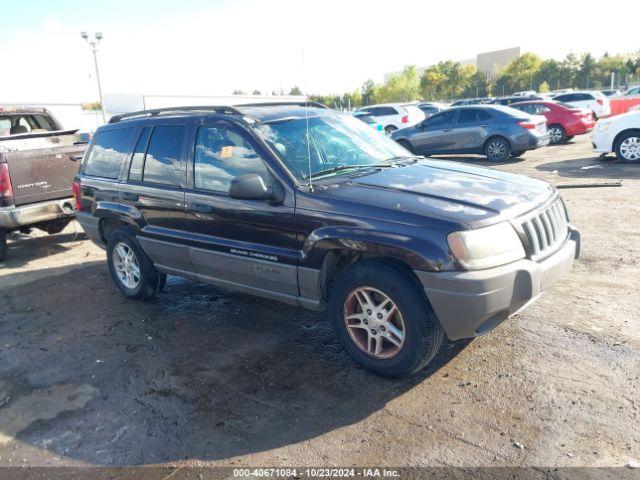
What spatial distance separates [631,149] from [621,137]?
36 cm

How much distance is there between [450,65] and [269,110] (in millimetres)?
70655

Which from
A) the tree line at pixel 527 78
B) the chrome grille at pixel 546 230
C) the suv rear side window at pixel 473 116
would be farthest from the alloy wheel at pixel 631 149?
the tree line at pixel 527 78

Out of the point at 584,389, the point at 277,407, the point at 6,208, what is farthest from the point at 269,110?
the point at 6,208

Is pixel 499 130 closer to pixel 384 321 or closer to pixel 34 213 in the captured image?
pixel 34 213

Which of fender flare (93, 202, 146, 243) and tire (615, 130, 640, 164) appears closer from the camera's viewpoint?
fender flare (93, 202, 146, 243)

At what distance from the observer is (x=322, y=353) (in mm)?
4254

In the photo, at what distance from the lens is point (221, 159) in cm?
453

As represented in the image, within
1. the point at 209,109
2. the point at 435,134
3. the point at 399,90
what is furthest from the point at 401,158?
the point at 399,90

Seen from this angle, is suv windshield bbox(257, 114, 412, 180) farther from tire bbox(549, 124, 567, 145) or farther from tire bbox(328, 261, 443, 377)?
tire bbox(549, 124, 567, 145)

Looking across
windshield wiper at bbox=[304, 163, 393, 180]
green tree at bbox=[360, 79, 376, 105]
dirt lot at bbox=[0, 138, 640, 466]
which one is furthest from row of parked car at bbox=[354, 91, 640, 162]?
windshield wiper at bbox=[304, 163, 393, 180]

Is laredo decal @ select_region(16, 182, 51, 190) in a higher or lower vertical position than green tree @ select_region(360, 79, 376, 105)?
lower

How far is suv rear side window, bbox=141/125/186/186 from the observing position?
4.88 meters

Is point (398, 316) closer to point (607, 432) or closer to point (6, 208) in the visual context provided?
point (607, 432)

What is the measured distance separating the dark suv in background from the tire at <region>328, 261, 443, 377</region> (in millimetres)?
11723
